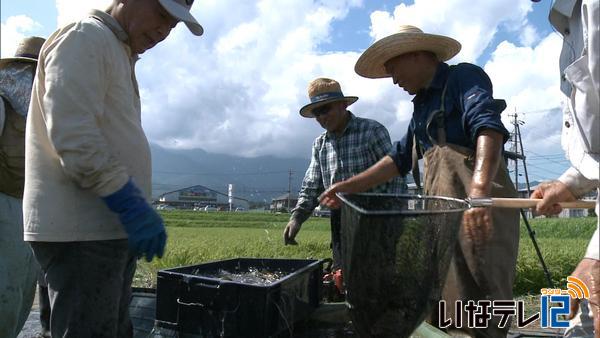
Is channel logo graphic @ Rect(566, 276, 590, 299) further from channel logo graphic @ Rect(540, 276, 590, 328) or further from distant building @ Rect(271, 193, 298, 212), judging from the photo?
distant building @ Rect(271, 193, 298, 212)

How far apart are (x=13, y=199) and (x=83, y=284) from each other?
1.48 metres

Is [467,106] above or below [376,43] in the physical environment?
below

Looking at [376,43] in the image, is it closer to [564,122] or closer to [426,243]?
[564,122]

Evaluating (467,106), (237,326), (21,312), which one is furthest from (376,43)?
(21,312)

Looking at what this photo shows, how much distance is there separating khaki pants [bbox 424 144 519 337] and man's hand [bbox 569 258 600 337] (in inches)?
18.5

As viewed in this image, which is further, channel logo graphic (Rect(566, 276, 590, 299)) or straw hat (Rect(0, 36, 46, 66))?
straw hat (Rect(0, 36, 46, 66))

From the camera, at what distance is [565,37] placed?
207 cm

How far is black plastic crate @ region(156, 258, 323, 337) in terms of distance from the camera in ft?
8.03

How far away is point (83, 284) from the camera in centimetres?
172

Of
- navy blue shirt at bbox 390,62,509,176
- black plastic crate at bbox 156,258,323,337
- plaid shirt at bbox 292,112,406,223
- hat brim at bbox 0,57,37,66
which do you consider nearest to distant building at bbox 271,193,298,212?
plaid shirt at bbox 292,112,406,223

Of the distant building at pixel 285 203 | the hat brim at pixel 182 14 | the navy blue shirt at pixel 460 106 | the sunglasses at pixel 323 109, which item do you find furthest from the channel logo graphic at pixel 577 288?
the distant building at pixel 285 203

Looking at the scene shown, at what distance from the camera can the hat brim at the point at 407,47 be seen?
296cm

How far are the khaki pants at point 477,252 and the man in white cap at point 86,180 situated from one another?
157 centimetres

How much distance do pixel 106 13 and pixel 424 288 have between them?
1.64 m
